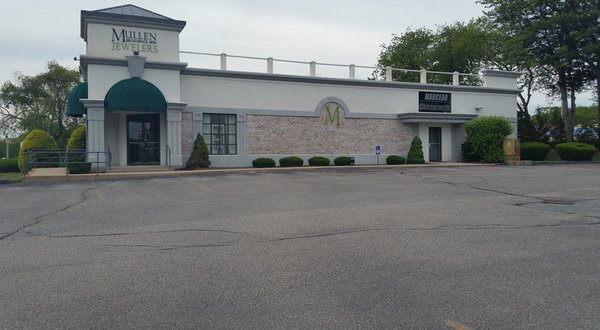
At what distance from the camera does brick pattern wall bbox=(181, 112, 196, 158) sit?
23.7 meters

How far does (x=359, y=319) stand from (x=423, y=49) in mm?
52180

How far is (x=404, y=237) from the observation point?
7887mm

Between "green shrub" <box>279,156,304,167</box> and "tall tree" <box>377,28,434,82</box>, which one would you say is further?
"tall tree" <box>377,28,434,82</box>

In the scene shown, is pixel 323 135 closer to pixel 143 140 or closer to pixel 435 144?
pixel 435 144

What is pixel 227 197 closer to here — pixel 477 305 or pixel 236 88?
pixel 477 305

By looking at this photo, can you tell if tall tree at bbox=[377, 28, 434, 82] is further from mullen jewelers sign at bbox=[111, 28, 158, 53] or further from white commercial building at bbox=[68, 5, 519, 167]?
mullen jewelers sign at bbox=[111, 28, 158, 53]

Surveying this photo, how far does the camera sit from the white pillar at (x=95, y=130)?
21312mm

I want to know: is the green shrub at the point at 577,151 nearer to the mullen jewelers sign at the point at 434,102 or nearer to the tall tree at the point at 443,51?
the mullen jewelers sign at the point at 434,102

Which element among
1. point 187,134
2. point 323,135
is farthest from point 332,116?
point 187,134

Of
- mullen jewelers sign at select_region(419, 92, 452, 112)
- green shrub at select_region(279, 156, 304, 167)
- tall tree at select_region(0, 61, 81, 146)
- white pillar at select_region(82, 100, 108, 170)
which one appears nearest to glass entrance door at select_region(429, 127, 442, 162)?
mullen jewelers sign at select_region(419, 92, 452, 112)

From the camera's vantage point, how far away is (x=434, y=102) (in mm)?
29922

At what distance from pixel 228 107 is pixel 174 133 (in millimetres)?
3231

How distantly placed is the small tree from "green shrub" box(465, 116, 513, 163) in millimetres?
16285

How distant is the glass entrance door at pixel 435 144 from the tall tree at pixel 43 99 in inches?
1334
